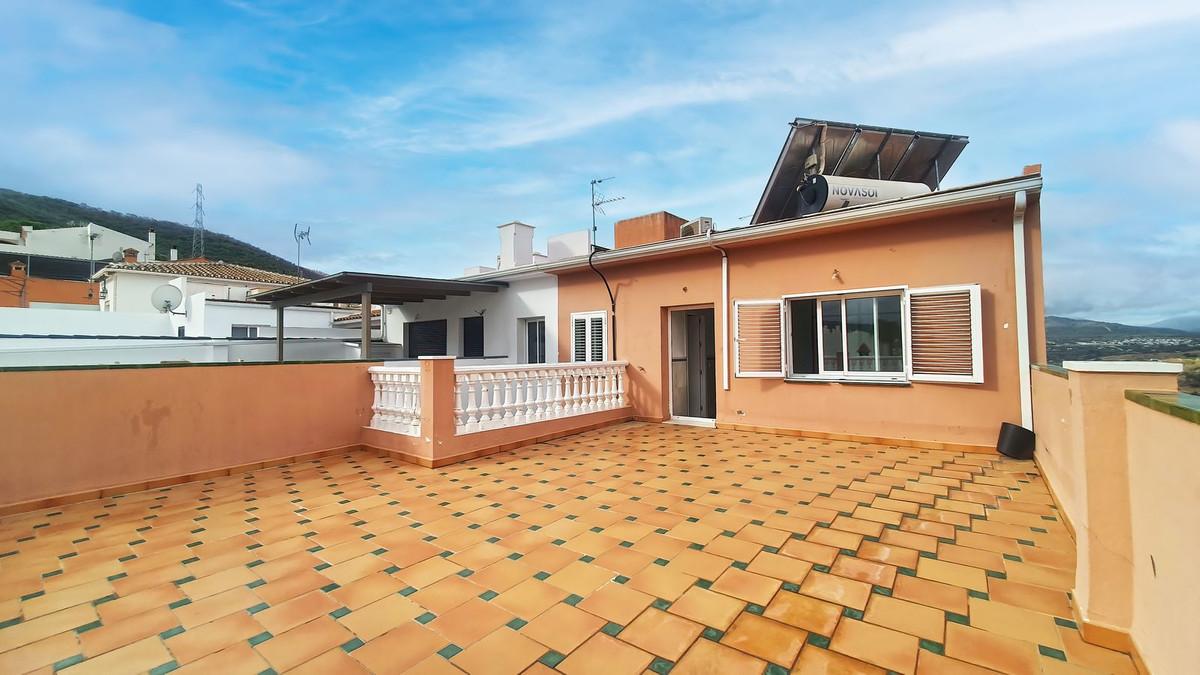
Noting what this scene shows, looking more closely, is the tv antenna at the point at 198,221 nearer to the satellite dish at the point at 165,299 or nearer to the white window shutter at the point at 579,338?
the satellite dish at the point at 165,299

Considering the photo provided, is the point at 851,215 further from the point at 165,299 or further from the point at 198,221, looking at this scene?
the point at 198,221

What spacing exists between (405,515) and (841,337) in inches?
228

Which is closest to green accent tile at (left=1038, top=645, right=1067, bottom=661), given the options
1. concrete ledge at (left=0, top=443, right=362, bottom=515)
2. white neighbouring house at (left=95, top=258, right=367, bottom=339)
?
concrete ledge at (left=0, top=443, right=362, bottom=515)

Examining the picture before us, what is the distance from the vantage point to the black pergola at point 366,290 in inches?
317

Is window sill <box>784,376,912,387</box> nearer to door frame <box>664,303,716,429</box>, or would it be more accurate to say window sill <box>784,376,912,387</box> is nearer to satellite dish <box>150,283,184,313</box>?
door frame <box>664,303,716,429</box>

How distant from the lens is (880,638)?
196 centimetres

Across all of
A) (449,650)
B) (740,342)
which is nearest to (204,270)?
(740,342)

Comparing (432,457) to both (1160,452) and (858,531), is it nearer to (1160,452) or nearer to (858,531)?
(858,531)

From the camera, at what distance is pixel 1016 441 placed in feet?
Answer: 16.4

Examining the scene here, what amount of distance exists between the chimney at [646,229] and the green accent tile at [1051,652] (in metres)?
7.62

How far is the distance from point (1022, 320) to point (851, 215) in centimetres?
216

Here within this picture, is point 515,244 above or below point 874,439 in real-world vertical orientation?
above

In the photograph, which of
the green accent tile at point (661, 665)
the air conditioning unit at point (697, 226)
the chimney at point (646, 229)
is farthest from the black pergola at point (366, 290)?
the green accent tile at point (661, 665)

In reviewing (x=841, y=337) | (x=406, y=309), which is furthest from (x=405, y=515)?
(x=406, y=309)
